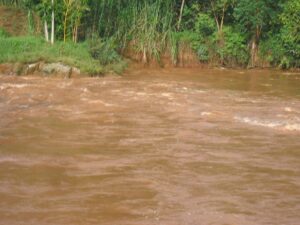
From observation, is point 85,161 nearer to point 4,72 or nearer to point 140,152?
point 140,152

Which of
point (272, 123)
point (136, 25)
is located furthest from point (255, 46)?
point (272, 123)

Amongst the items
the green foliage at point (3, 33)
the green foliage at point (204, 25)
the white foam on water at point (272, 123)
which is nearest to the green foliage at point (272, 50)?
the green foliage at point (204, 25)

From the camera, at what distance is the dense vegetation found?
1988 cm

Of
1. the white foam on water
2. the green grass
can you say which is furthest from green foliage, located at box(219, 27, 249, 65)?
the white foam on water

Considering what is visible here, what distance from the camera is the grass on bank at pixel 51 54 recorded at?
16.5m

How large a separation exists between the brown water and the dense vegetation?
6816mm

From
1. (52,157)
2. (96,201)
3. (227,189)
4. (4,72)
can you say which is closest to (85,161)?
(52,157)

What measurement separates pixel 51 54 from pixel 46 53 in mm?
157

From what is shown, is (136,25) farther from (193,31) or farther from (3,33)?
(3,33)

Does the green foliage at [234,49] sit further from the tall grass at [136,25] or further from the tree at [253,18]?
the tall grass at [136,25]

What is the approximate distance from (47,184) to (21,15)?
15951mm

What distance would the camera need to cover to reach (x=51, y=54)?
1684 centimetres

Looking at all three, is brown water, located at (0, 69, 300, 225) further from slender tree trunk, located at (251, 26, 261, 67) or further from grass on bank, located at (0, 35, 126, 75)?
slender tree trunk, located at (251, 26, 261, 67)

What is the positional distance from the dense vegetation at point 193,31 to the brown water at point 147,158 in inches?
268
